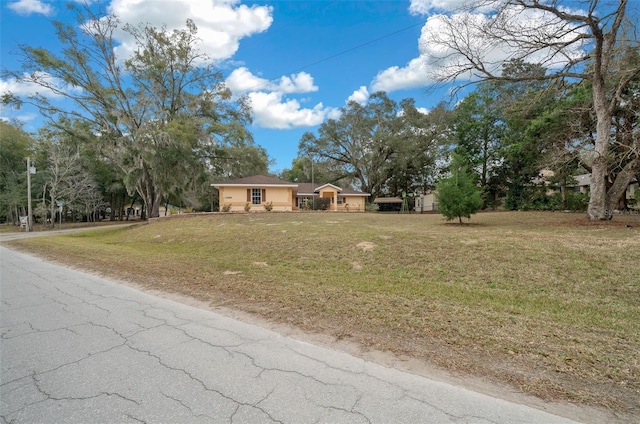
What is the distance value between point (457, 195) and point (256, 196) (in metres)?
17.5

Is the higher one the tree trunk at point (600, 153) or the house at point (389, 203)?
the tree trunk at point (600, 153)

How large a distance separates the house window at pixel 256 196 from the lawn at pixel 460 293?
1593cm

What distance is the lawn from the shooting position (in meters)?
2.80

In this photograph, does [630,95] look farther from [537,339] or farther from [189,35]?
[189,35]

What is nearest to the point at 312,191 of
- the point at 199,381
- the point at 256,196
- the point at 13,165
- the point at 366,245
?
the point at 256,196

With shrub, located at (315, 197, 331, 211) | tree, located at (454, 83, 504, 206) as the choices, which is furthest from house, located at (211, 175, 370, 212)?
tree, located at (454, 83, 504, 206)

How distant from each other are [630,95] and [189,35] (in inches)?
1051

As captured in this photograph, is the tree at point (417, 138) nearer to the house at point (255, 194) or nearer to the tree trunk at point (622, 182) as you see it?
the house at point (255, 194)

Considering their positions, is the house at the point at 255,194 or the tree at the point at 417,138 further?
the tree at the point at 417,138

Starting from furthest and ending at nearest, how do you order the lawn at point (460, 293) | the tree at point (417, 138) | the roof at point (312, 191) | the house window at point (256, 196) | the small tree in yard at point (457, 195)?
the tree at point (417, 138) → the roof at point (312, 191) → the house window at point (256, 196) → the small tree in yard at point (457, 195) → the lawn at point (460, 293)

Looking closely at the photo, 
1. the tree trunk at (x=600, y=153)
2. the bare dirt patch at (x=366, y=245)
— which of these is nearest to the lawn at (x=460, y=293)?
the bare dirt patch at (x=366, y=245)

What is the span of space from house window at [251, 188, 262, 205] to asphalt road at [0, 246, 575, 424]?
2241 centimetres

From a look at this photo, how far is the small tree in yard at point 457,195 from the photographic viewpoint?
13.3 m

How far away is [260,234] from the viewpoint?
1166cm
